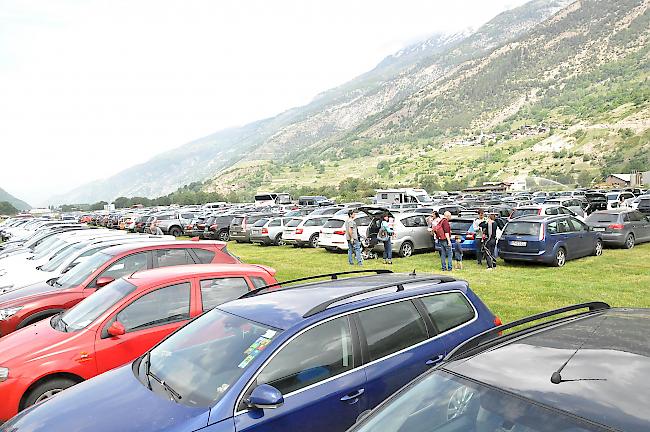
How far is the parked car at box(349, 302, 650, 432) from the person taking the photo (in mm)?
1971

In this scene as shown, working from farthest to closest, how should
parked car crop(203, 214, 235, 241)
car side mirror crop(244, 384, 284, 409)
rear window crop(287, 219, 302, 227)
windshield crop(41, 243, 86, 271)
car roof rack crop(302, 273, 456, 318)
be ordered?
parked car crop(203, 214, 235, 241) < rear window crop(287, 219, 302, 227) < windshield crop(41, 243, 86, 271) < car roof rack crop(302, 273, 456, 318) < car side mirror crop(244, 384, 284, 409)

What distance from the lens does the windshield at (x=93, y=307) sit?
215 inches

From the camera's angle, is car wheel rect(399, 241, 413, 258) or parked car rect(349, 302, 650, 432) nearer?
parked car rect(349, 302, 650, 432)

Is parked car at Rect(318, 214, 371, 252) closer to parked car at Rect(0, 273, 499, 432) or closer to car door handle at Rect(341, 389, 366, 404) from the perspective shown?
parked car at Rect(0, 273, 499, 432)

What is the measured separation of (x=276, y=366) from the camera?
3439mm

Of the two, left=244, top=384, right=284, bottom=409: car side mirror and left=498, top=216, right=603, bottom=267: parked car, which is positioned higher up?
left=244, top=384, right=284, bottom=409: car side mirror

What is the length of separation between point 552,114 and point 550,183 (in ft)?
179

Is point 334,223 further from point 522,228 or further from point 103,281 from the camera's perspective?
point 103,281

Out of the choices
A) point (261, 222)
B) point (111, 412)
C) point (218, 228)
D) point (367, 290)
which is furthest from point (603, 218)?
point (218, 228)

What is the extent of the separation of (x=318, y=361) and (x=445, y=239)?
10.3 m

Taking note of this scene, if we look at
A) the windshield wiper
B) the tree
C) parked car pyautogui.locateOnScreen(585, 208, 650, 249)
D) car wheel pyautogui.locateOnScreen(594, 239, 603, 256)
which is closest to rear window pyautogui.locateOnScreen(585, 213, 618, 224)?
parked car pyautogui.locateOnScreen(585, 208, 650, 249)

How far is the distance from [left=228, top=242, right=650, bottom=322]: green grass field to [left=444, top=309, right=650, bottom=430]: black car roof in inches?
224

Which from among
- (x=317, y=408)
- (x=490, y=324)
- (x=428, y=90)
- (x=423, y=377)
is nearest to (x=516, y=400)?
(x=423, y=377)

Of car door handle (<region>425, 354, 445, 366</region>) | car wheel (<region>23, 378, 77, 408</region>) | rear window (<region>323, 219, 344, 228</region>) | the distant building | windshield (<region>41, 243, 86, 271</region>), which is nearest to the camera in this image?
car door handle (<region>425, 354, 445, 366</region>)
